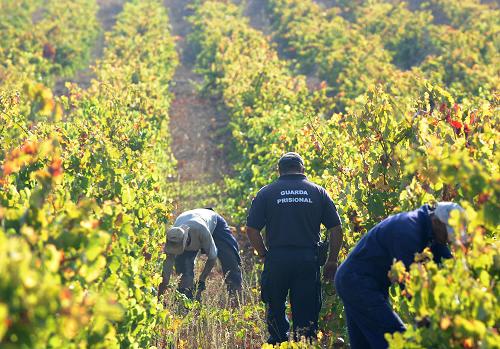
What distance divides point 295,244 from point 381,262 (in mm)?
1673

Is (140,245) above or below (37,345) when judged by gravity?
below

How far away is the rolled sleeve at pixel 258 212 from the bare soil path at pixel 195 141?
5827 millimetres

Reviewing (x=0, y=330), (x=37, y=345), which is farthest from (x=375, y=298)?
(x=0, y=330)

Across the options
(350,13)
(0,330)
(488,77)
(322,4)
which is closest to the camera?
(0,330)

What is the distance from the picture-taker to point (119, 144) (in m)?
10.2

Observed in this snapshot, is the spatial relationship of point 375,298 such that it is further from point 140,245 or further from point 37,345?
point 140,245

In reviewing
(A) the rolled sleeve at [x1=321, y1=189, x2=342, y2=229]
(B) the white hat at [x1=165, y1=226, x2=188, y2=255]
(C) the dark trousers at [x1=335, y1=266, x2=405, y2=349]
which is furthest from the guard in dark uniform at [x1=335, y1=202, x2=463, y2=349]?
(B) the white hat at [x1=165, y1=226, x2=188, y2=255]

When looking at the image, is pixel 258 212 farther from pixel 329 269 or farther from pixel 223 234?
pixel 223 234

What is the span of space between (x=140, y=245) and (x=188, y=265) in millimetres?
1094

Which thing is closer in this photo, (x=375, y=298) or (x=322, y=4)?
(x=375, y=298)

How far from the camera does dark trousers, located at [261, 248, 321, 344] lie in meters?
6.60

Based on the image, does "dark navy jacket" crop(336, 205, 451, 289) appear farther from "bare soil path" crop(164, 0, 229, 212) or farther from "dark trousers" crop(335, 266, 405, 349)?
"bare soil path" crop(164, 0, 229, 212)

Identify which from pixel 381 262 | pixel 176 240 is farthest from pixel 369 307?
pixel 176 240

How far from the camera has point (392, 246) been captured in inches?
191
